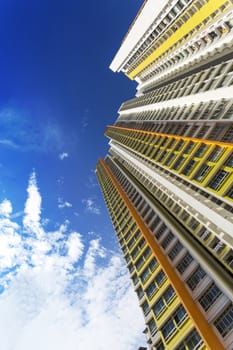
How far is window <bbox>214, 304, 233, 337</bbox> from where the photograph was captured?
29420mm

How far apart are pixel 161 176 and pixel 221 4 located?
35252 millimetres

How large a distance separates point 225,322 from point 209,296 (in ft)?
13.8

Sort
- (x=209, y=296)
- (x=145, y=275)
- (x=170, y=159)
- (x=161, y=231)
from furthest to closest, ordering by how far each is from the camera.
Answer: (x=161, y=231), (x=170, y=159), (x=145, y=275), (x=209, y=296)

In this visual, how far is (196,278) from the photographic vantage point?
124ft

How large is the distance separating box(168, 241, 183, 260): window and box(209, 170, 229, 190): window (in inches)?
513

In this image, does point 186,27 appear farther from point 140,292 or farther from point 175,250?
point 140,292

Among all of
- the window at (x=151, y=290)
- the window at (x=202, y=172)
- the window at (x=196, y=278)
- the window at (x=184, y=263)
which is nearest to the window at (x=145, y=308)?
the window at (x=151, y=290)

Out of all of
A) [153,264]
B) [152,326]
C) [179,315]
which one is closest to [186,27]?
[153,264]

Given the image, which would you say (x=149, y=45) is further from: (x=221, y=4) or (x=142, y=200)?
(x=142, y=200)

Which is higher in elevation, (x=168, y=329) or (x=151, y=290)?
Result: (x=151, y=290)

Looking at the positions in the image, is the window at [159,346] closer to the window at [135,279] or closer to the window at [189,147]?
the window at [135,279]

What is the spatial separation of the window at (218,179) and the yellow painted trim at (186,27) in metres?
→ 38.3

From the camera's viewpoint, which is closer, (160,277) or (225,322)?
(225,322)

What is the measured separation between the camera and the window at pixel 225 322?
29420 mm
